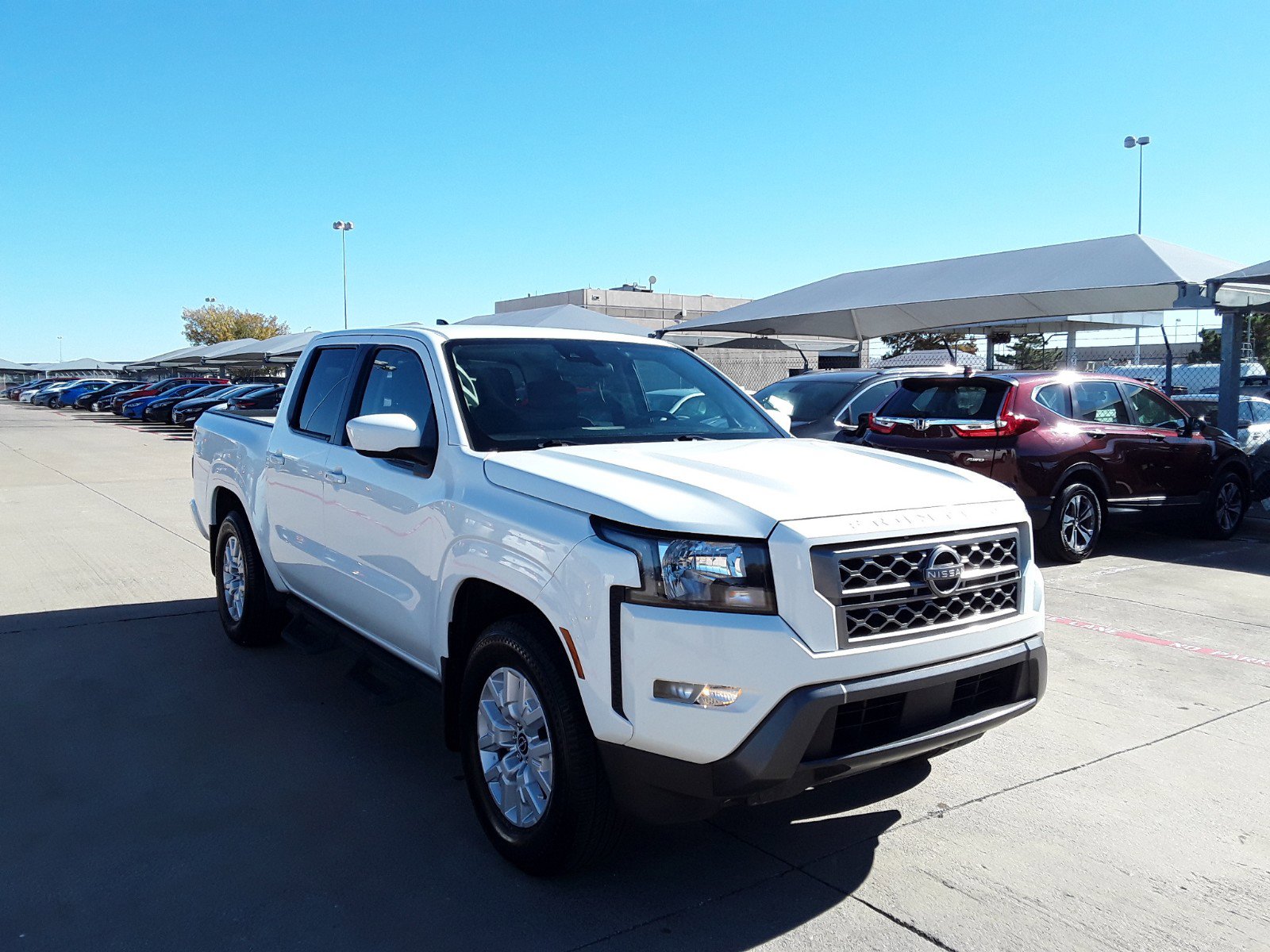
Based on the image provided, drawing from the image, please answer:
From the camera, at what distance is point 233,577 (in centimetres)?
606

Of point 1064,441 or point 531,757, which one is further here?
point 1064,441

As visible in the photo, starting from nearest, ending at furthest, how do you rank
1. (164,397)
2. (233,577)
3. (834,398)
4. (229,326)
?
1. (233,577)
2. (834,398)
3. (164,397)
4. (229,326)

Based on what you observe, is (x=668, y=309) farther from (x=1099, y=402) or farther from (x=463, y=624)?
(x=463, y=624)

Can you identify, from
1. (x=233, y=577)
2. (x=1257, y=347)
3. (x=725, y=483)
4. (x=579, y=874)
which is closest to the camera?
(x=725, y=483)

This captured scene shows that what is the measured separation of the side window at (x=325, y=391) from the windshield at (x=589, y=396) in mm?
942

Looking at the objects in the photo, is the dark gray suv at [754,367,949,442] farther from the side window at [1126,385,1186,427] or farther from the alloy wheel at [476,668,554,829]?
the alloy wheel at [476,668,554,829]

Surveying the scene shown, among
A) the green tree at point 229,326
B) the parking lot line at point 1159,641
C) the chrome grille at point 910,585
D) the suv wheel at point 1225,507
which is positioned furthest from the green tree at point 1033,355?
the green tree at point 229,326

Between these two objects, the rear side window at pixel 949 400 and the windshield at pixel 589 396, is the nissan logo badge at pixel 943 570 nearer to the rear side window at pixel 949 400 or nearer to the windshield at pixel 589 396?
the windshield at pixel 589 396

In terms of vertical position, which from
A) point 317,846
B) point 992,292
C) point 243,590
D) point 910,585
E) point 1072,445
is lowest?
point 317,846

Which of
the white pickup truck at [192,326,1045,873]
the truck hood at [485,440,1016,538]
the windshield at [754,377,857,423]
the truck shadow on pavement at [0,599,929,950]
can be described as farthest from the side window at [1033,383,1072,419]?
the truck shadow on pavement at [0,599,929,950]

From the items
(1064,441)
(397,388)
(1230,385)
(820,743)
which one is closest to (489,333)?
(397,388)

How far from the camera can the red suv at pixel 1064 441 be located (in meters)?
8.38

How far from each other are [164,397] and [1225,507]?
113 feet

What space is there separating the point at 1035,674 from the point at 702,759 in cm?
124
